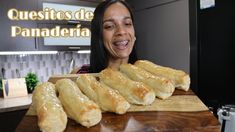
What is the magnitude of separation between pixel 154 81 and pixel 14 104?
1.80 m

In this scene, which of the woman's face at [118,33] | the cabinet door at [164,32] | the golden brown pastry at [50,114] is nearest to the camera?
the golden brown pastry at [50,114]

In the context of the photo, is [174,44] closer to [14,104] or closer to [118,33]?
[118,33]

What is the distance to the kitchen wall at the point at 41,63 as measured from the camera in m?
2.74

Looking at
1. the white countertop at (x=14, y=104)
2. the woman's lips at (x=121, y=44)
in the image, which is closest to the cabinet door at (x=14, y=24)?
the white countertop at (x=14, y=104)

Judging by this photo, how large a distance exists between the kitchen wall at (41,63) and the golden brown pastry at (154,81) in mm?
2357

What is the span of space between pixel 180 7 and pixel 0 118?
168 centimetres

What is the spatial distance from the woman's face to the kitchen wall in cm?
207

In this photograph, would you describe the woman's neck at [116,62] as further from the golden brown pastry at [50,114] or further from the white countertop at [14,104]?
the white countertop at [14,104]

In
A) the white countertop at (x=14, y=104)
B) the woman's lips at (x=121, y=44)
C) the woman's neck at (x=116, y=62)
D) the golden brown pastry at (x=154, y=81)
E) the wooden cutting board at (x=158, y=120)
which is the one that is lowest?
the white countertop at (x=14, y=104)

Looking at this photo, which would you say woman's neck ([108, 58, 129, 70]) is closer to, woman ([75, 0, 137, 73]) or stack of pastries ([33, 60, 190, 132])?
woman ([75, 0, 137, 73])

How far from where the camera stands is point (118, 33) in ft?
2.92

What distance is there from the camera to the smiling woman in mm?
909

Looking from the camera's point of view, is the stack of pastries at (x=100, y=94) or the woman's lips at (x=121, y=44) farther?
→ the woman's lips at (x=121, y=44)

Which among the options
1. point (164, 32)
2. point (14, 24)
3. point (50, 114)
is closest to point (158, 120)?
point (50, 114)
